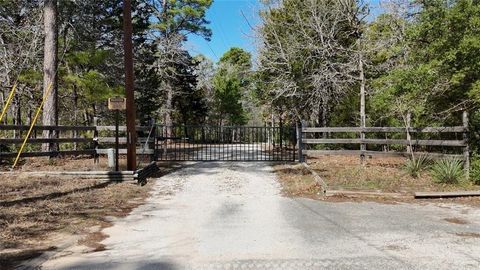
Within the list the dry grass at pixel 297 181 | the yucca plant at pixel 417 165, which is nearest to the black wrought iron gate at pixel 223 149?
the dry grass at pixel 297 181

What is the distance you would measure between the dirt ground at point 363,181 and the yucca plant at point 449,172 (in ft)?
0.55

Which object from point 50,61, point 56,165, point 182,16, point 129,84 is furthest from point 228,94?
point 129,84

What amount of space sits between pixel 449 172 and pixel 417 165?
1.15 metres

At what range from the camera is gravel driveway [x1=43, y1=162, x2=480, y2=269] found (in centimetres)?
507

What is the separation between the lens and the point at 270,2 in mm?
21938

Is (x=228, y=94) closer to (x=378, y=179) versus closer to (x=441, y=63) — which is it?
(x=378, y=179)

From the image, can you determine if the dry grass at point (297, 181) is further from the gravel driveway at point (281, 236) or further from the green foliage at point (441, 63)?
the green foliage at point (441, 63)

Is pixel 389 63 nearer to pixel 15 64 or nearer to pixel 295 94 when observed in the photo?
pixel 295 94

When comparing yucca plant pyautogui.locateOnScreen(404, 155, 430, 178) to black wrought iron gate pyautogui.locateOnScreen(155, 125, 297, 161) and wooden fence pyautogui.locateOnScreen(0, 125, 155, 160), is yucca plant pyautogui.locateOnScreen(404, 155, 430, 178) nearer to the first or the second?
black wrought iron gate pyautogui.locateOnScreen(155, 125, 297, 161)

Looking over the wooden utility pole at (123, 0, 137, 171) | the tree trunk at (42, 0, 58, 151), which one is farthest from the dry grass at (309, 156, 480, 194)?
the tree trunk at (42, 0, 58, 151)

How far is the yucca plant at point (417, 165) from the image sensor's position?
458 inches

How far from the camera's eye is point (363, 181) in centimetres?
1108

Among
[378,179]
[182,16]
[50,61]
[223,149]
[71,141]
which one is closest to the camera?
[378,179]

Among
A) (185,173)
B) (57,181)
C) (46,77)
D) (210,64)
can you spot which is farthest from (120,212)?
(210,64)
